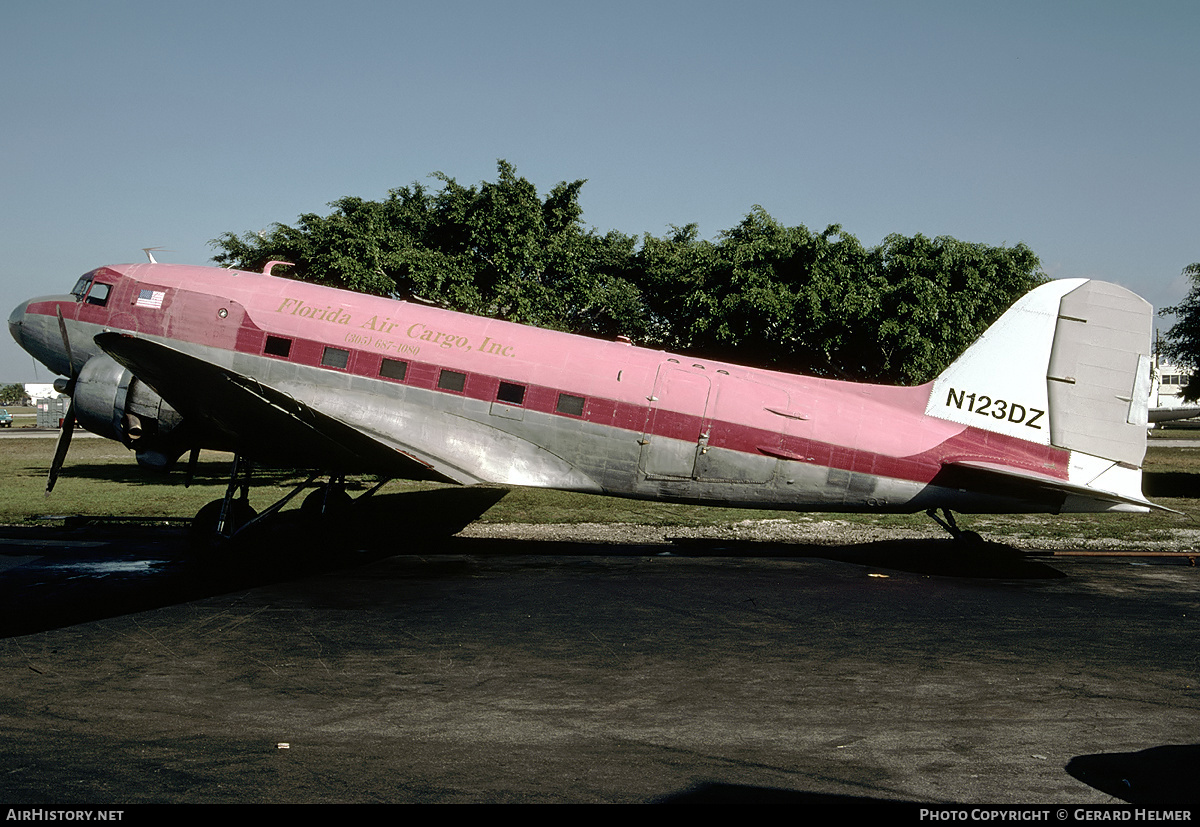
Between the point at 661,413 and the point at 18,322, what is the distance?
11717 mm

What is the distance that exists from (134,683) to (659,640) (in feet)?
17.0

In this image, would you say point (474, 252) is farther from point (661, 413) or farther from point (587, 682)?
point (587, 682)

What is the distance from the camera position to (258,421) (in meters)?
11.6

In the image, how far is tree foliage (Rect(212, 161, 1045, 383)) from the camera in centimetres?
2208

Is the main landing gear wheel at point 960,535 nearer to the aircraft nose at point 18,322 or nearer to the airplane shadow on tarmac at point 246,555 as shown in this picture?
the airplane shadow on tarmac at point 246,555

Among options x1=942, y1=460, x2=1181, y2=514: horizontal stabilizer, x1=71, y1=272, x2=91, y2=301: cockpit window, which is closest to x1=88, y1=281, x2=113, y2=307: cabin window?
x1=71, y1=272, x2=91, y2=301: cockpit window

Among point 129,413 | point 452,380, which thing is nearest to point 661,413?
point 452,380

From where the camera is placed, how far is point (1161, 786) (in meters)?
5.38

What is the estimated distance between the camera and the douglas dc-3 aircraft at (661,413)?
486 inches

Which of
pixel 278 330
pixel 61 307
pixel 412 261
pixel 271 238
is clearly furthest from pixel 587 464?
pixel 271 238

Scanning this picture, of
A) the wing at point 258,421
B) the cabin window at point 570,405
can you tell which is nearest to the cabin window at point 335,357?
the wing at point 258,421

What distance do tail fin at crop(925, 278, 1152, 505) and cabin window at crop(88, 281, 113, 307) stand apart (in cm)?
1421

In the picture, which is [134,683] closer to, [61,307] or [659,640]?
[659,640]

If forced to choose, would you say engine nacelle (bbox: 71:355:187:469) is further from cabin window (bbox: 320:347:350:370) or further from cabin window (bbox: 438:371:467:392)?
cabin window (bbox: 438:371:467:392)
